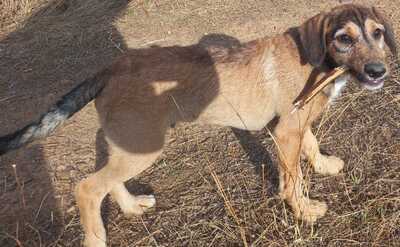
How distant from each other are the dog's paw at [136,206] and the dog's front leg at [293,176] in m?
1.19

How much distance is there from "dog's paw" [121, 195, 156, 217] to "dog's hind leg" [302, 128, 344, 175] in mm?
1511

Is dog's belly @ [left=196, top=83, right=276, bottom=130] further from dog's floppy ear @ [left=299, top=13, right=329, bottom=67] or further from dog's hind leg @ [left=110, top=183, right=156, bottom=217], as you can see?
dog's hind leg @ [left=110, top=183, right=156, bottom=217]

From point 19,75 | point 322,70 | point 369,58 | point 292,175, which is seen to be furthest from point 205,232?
point 19,75

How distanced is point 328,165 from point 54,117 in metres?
2.41

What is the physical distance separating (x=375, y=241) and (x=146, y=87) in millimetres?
2060

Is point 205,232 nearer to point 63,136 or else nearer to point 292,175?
point 292,175

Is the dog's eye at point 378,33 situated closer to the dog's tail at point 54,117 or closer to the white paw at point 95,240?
the dog's tail at point 54,117

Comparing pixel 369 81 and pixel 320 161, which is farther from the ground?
pixel 369 81

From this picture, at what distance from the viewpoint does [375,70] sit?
339cm

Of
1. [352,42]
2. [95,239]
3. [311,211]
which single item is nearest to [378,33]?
[352,42]

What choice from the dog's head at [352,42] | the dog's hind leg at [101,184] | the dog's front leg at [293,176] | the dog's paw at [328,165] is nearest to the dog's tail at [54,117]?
the dog's hind leg at [101,184]

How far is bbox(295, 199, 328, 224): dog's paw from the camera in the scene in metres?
3.89

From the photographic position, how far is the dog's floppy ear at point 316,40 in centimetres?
358

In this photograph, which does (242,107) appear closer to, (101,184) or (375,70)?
(375,70)
